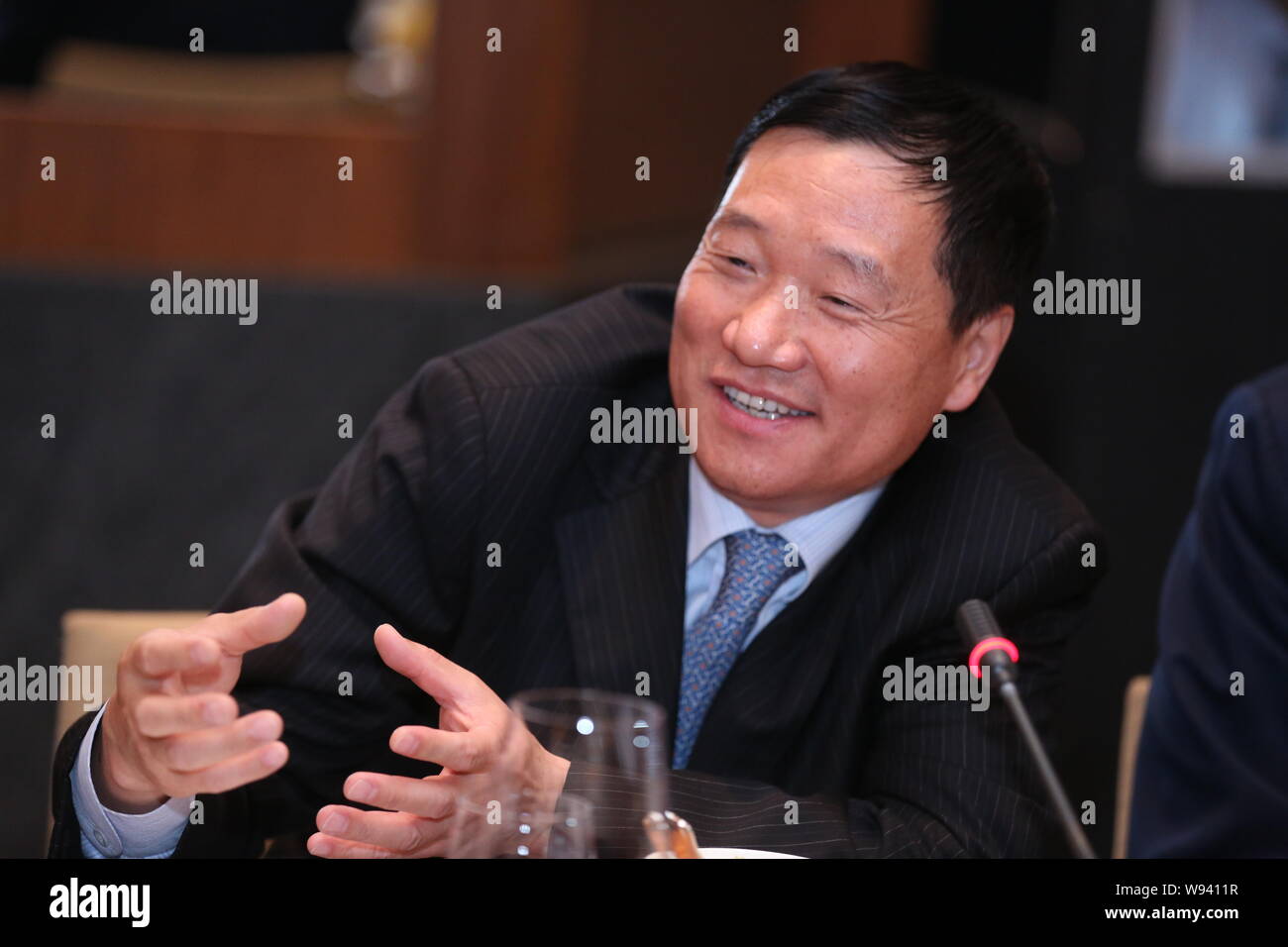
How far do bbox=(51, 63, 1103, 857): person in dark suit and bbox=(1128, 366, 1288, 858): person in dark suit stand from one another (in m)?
0.11

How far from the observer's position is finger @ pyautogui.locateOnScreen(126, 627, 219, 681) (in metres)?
0.95

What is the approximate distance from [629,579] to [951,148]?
1.65ft

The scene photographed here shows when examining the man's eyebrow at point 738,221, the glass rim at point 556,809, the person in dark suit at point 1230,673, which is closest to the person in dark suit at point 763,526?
the man's eyebrow at point 738,221

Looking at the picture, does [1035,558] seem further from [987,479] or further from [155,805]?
[155,805]

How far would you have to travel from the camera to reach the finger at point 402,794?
40.0 inches

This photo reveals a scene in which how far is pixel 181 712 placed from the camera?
0.97m

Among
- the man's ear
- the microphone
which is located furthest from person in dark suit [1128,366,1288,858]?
the microphone

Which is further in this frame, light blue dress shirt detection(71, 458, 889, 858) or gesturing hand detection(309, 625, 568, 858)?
light blue dress shirt detection(71, 458, 889, 858)

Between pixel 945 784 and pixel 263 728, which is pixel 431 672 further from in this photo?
pixel 945 784

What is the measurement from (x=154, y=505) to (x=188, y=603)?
210mm

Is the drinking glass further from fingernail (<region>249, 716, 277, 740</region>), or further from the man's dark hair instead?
the man's dark hair

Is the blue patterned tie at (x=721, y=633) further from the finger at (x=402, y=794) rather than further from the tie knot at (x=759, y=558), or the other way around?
the finger at (x=402, y=794)
